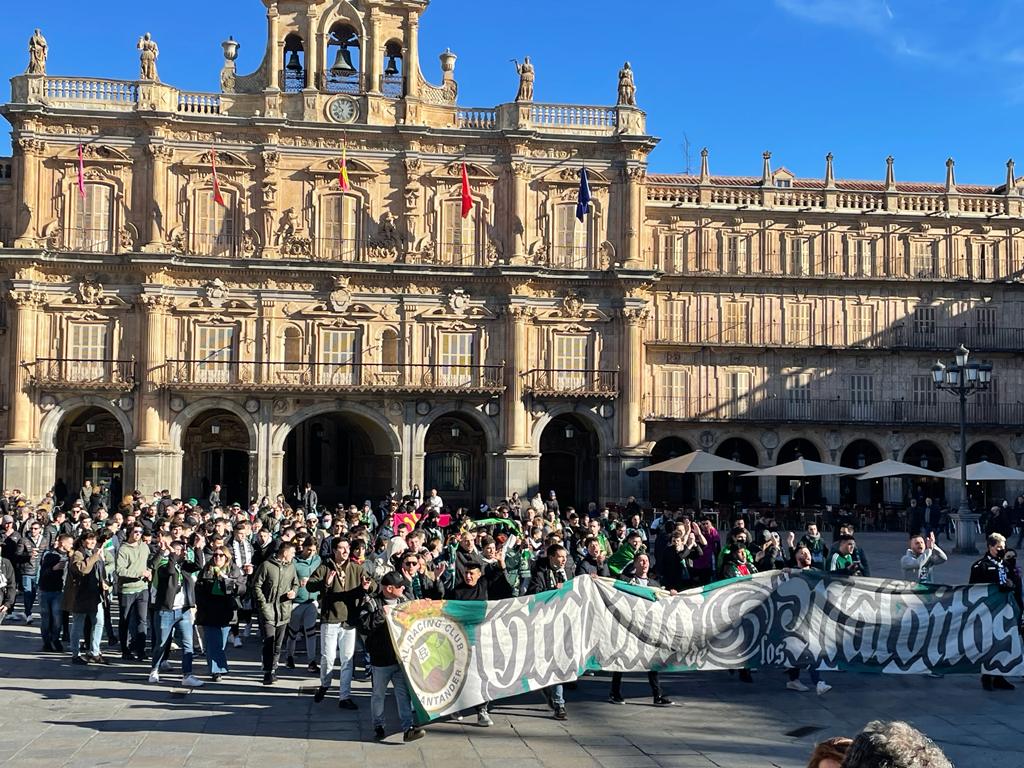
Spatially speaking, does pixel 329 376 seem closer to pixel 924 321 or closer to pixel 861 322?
pixel 861 322

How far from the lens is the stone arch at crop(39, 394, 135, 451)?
39.1 m

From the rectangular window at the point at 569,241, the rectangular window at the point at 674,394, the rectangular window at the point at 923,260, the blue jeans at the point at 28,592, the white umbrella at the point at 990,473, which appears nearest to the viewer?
the blue jeans at the point at 28,592

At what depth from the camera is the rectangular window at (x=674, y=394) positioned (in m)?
44.4

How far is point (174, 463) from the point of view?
129 feet

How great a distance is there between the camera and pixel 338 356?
134ft

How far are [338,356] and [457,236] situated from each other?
6.29m

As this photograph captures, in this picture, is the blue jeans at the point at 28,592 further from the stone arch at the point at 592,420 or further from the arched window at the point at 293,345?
the stone arch at the point at 592,420

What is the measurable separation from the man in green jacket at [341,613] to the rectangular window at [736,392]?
32785mm

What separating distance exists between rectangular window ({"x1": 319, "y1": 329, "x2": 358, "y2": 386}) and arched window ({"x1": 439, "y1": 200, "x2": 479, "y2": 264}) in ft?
15.3

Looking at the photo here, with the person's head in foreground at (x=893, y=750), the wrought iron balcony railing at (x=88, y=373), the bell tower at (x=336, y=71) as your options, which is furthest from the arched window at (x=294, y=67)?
the person's head in foreground at (x=893, y=750)

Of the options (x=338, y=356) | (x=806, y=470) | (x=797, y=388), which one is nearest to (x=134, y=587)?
(x=338, y=356)

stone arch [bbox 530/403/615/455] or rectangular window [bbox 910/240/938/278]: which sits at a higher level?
rectangular window [bbox 910/240/938/278]

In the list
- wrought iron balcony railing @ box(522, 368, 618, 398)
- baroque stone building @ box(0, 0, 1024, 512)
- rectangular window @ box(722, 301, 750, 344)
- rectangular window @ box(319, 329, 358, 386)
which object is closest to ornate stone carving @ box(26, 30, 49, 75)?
baroque stone building @ box(0, 0, 1024, 512)

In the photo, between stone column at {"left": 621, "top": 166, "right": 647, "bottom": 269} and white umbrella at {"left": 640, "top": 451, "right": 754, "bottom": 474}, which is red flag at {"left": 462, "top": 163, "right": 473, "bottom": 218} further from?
white umbrella at {"left": 640, "top": 451, "right": 754, "bottom": 474}
